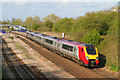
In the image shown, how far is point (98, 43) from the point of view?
76.2 ft

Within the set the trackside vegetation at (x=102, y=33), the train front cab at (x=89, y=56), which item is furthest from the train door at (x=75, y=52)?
the trackside vegetation at (x=102, y=33)

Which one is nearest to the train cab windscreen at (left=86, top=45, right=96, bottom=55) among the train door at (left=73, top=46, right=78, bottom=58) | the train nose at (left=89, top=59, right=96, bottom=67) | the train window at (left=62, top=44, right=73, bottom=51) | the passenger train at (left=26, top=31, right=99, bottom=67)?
the passenger train at (left=26, top=31, right=99, bottom=67)

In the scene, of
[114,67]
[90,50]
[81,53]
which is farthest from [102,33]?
[81,53]

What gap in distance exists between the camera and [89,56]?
15.6 metres

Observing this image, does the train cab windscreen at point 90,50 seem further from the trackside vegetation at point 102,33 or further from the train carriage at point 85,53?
the trackside vegetation at point 102,33

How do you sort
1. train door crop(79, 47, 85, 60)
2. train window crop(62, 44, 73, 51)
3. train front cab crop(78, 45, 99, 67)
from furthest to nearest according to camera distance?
train window crop(62, 44, 73, 51), train door crop(79, 47, 85, 60), train front cab crop(78, 45, 99, 67)

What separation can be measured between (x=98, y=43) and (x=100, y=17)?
7.96 meters

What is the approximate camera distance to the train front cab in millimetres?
15611

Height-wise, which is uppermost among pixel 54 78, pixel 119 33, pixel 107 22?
pixel 107 22

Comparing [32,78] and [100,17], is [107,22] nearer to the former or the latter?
[100,17]

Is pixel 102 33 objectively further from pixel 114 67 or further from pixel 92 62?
pixel 92 62

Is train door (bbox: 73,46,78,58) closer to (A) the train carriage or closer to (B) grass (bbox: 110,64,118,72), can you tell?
(A) the train carriage

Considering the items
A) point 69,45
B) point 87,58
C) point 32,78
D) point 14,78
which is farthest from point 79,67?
point 14,78

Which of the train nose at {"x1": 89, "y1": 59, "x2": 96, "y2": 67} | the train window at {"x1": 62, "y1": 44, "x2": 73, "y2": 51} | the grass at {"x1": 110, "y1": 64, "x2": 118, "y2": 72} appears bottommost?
the grass at {"x1": 110, "y1": 64, "x2": 118, "y2": 72}
